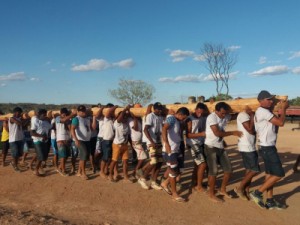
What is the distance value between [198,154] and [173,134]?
2.21 feet

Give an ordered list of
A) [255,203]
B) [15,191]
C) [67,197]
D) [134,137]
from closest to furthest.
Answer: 1. [255,203]
2. [67,197]
3. [15,191]
4. [134,137]

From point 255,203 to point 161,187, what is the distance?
73.2 inches

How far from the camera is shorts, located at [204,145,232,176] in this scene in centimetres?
653

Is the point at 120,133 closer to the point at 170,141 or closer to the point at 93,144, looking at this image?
the point at 93,144

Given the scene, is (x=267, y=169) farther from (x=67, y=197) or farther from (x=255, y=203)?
(x=67, y=197)

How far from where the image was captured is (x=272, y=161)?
599cm

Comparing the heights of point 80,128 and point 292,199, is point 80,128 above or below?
above

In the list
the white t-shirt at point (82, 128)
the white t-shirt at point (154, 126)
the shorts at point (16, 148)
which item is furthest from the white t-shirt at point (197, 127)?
the shorts at point (16, 148)

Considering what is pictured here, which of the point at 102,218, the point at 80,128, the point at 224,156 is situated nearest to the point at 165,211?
the point at 102,218

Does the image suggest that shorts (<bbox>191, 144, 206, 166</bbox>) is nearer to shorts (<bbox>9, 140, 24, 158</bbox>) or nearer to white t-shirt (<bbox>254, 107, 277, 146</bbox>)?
white t-shirt (<bbox>254, 107, 277, 146</bbox>)

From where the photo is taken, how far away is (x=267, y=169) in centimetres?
610

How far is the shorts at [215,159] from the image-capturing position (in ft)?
21.4

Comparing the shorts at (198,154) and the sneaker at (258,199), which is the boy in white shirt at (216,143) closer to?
the shorts at (198,154)

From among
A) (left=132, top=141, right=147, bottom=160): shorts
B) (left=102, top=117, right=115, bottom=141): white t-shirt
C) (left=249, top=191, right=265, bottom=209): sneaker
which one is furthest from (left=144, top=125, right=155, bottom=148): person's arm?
(left=249, top=191, right=265, bottom=209): sneaker
